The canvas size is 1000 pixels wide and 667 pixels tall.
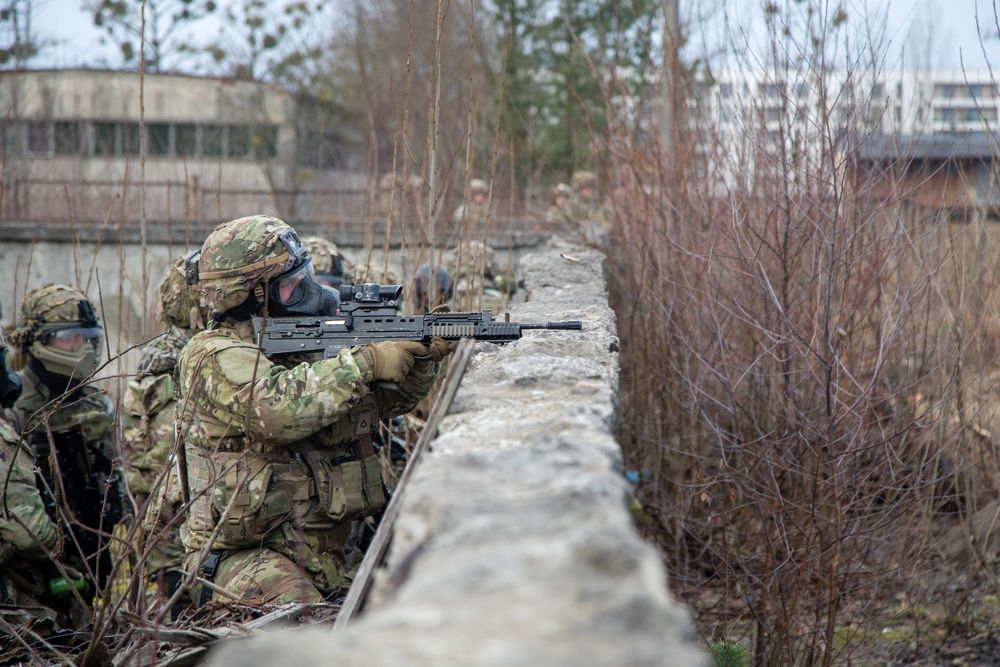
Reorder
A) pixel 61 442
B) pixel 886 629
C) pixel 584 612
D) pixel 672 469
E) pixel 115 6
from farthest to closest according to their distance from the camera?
1. pixel 115 6
2. pixel 672 469
3. pixel 886 629
4. pixel 61 442
5. pixel 584 612

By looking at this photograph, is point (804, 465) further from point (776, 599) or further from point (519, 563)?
point (519, 563)

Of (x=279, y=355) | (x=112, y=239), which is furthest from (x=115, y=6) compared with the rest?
(x=279, y=355)

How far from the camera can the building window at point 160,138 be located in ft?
66.8

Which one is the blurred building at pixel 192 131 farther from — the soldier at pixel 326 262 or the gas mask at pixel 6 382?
the gas mask at pixel 6 382

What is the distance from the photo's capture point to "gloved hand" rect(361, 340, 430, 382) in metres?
2.89

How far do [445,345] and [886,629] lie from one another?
3.30m

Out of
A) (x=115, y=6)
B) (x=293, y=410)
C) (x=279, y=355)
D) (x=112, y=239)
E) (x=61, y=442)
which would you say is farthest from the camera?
(x=115, y=6)

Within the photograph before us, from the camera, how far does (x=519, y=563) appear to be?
49.3 inches

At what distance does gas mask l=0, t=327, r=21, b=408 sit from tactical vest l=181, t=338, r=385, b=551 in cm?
122

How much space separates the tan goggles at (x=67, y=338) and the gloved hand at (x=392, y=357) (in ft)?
7.73

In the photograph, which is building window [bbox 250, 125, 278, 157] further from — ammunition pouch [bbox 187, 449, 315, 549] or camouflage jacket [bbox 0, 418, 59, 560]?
ammunition pouch [bbox 187, 449, 315, 549]

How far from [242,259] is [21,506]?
1.56 meters

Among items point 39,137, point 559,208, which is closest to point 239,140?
point 39,137

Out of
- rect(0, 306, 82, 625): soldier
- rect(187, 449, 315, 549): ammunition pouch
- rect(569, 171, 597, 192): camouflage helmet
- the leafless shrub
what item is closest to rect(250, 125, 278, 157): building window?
rect(569, 171, 597, 192): camouflage helmet
